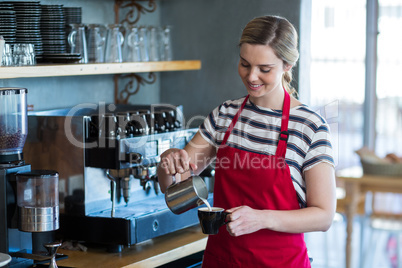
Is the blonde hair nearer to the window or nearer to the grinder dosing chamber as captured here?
the grinder dosing chamber

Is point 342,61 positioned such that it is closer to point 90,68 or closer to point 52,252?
point 90,68

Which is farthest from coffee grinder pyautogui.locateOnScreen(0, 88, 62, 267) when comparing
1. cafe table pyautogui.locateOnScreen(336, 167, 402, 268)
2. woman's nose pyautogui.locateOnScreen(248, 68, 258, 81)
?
cafe table pyautogui.locateOnScreen(336, 167, 402, 268)

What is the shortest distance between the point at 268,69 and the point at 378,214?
3.03m

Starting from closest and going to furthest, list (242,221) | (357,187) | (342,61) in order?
1. (242,221)
2. (357,187)
3. (342,61)

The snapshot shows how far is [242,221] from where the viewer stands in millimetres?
1565

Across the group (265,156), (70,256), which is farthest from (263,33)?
(70,256)

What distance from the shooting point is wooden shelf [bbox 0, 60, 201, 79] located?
73.9 inches

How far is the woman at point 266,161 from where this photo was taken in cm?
166

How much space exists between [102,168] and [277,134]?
651mm

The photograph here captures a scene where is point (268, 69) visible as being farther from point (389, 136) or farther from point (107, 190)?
point (389, 136)

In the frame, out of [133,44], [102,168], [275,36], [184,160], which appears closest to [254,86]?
[275,36]

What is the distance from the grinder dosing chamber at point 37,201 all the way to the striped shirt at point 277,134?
51 cm

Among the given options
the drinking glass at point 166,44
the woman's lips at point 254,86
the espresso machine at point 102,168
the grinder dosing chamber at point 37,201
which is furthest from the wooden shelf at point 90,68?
the woman's lips at point 254,86

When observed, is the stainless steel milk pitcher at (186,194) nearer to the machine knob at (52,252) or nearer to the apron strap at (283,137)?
the apron strap at (283,137)
